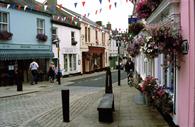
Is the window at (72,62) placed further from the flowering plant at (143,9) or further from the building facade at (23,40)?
the flowering plant at (143,9)

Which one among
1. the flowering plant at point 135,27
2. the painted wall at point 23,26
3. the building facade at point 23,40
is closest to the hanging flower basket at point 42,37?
the building facade at point 23,40

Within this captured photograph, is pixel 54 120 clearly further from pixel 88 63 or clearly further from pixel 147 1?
pixel 88 63

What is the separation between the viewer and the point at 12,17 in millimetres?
25938

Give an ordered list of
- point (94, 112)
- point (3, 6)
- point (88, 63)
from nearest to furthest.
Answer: point (94, 112) < point (3, 6) < point (88, 63)

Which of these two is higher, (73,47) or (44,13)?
(44,13)

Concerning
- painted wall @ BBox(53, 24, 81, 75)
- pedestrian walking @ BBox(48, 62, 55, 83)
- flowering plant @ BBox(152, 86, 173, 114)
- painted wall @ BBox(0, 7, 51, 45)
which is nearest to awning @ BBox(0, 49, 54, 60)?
painted wall @ BBox(0, 7, 51, 45)

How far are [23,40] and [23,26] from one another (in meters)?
1.03

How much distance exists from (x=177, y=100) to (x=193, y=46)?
220 centimetres

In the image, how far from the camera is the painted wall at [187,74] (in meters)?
6.47

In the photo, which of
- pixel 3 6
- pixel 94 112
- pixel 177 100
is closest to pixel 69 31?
pixel 3 6

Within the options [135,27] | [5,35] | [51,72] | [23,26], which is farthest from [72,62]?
[135,27]

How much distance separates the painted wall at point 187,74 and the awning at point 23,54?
18379 millimetres

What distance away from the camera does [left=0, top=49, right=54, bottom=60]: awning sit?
24.6 metres

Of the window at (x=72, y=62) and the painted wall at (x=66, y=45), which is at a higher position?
the painted wall at (x=66, y=45)
